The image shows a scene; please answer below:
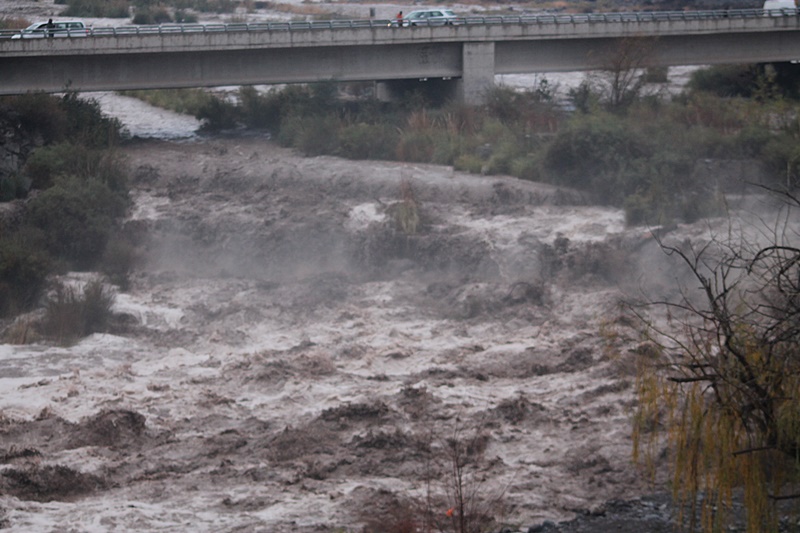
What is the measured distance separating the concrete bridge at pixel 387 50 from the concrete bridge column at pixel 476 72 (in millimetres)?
36

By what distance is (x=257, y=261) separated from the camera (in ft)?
80.6

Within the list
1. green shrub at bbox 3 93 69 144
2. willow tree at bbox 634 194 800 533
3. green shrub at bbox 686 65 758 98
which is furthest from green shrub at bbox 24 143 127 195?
green shrub at bbox 686 65 758 98

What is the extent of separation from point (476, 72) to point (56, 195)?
16.7 m

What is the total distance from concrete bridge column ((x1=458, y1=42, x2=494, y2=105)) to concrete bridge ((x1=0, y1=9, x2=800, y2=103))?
0.04m

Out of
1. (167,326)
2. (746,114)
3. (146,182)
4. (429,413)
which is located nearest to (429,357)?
(429,413)

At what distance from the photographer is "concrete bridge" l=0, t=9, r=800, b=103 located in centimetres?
3234

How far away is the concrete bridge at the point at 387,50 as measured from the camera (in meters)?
32.3

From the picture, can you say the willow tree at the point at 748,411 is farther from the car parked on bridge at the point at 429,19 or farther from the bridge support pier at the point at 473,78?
the car parked on bridge at the point at 429,19

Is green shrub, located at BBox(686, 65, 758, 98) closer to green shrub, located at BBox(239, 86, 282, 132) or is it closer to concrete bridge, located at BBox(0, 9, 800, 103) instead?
concrete bridge, located at BBox(0, 9, 800, 103)

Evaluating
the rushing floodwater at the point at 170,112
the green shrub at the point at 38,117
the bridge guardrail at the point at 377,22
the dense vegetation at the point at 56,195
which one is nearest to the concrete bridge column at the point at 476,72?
the bridge guardrail at the point at 377,22

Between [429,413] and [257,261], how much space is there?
9.62 m

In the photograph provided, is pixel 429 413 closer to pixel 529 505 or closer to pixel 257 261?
pixel 529 505

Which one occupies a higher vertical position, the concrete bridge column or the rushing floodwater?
the concrete bridge column

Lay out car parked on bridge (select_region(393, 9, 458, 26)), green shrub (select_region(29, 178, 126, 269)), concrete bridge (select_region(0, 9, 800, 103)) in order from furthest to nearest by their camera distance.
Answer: car parked on bridge (select_region(393, 9, 458, 26)) < concrete bridge (select_region(0, 9, 800, 103)) < green shrub (select_region(29, 178, 126, 269))
